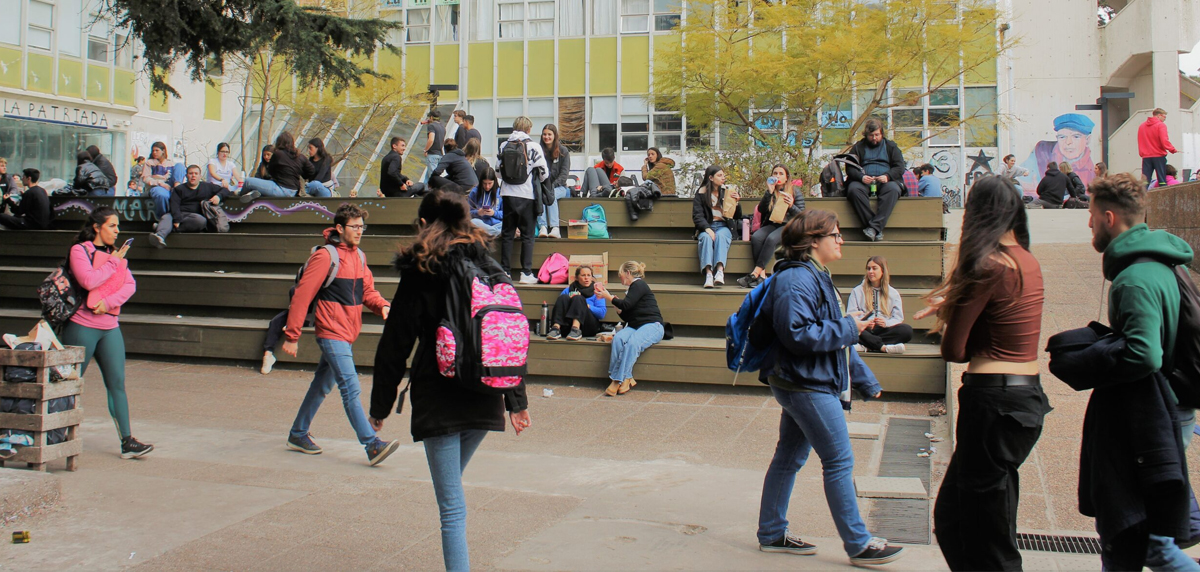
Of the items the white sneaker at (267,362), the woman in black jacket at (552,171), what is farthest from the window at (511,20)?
the white sneaker at (267,362)

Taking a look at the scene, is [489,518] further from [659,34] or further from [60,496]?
[659,34]

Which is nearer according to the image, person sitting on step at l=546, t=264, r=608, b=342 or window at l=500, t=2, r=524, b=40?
person sitting on step at l=546, t=264, r=608, b=342

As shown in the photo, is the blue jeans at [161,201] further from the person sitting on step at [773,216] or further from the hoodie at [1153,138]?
the hoodie at [1153,138]

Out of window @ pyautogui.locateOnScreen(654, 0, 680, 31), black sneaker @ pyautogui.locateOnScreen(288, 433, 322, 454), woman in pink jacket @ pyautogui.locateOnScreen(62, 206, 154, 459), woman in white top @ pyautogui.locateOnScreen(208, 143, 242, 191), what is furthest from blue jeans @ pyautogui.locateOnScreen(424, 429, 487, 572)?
window @ pyautogui.locateOnScreen(654, 0, 680, 31)

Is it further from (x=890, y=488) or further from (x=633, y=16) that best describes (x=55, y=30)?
(x=890, y=488)

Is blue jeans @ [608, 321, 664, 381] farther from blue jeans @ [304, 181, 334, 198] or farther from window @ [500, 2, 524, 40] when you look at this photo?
window @ [500, 2, 524, 40]

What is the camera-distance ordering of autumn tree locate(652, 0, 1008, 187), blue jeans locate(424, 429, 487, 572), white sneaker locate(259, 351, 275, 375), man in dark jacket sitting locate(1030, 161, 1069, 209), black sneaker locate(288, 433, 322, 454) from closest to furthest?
blue jeans locate(424, 429, 487, 572)
black sneaker locate(288, 433, 322, 454)
white sneaker locate(259, 351, 275, 375)
autumn tree locate(652, 0, 1008, 187)
man in dark jacket sitting locate(1030, 161, 1069, 209)

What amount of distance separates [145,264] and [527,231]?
6331 millimetres

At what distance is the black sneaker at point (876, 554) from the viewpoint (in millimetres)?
4543

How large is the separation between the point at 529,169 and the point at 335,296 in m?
5.44

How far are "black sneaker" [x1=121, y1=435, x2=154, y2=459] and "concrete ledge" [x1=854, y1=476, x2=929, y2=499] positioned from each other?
5.35 meters

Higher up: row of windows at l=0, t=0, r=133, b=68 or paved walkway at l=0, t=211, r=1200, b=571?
row of windows at l=0, t=0, r=133, b=68

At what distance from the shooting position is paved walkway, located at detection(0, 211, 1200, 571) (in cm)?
484

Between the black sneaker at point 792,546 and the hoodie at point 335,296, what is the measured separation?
3454mm
